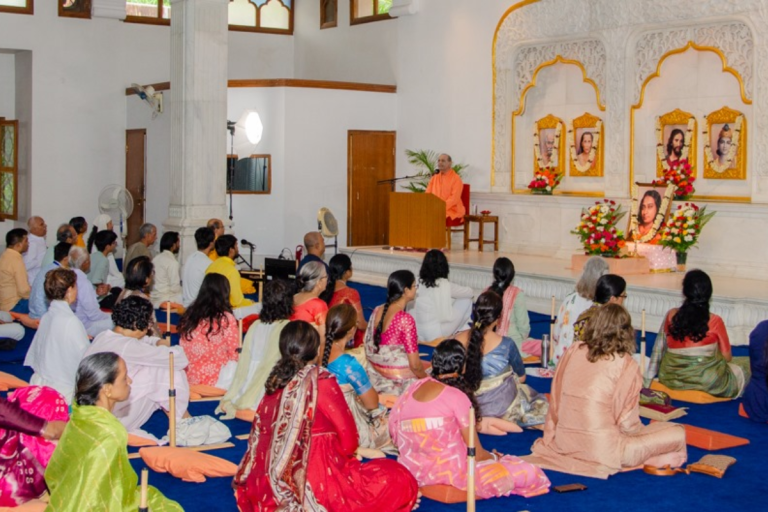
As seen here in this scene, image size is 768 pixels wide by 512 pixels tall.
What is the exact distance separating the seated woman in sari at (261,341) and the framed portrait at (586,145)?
8.17m

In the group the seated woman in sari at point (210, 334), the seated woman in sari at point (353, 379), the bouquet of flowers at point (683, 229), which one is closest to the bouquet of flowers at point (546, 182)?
the bouquet of flowers at point (683, 229)

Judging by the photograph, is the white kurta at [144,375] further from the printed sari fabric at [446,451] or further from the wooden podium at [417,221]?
the wooden podium at [417,221]

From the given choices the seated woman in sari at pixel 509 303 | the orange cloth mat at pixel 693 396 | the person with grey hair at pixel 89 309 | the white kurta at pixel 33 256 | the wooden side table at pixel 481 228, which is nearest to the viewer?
the orange cloth mat at pixel 693 396

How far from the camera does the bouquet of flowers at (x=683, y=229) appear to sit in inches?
461

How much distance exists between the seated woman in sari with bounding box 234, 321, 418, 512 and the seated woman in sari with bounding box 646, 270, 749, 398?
3.01 metres

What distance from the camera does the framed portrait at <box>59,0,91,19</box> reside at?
57.2 feet

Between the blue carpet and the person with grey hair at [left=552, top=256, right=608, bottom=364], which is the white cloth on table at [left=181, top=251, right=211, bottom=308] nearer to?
the person with grey hair at [left=552, top=256, right=608, bottom=364]

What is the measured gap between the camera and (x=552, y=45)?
14.7 metres

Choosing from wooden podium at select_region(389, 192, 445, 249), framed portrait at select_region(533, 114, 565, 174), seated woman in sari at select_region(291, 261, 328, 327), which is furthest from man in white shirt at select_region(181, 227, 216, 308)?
framed portrait at select_region(533, 114, 565, 174)

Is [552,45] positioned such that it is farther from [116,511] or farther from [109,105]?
[116,511]

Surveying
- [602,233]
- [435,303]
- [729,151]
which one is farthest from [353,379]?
[729,151]

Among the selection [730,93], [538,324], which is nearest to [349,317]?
[538,324]

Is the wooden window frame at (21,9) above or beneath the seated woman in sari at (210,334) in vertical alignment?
above

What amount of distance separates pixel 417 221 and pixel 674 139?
3.45 metres
